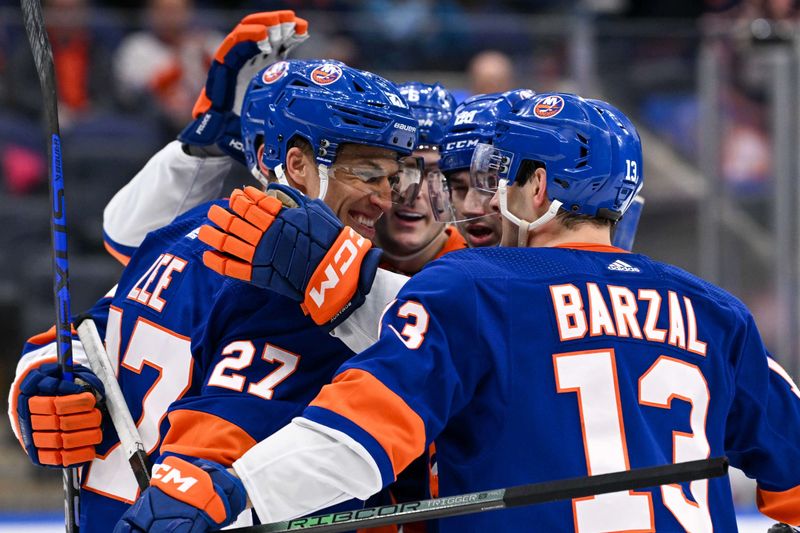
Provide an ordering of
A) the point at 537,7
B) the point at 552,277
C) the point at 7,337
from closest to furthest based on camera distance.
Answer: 1. the point at 552,277
2. the point at 7,337
3. the point at 537,7

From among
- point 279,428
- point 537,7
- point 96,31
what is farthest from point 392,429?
point 537,7

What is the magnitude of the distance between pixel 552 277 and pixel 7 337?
11.8 ft

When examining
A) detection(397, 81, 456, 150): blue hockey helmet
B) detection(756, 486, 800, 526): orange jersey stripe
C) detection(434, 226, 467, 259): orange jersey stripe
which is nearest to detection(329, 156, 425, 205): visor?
detection(397, 81, 456, 150): blue hockey helmet

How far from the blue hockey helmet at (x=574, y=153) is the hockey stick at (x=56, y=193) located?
945 millimetres

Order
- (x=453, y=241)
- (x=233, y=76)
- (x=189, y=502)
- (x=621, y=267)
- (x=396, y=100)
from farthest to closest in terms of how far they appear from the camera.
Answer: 1. (x=453, y=241)
2. (x=233, y=76)
3. (x=396, y=100)
4. (x=621, y=267)
5. (x=189, y=502)

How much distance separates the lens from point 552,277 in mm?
2076

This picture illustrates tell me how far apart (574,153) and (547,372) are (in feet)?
1.46

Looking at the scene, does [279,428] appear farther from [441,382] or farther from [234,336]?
[441,382]

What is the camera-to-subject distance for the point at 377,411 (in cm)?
192

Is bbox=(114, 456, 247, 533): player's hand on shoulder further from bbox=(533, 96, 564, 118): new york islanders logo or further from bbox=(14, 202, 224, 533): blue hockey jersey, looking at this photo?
bbox=(533, 96, 564, 118): new york islanders logo

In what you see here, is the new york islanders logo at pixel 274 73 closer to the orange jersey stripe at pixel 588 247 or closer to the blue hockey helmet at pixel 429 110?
the blue hockey helmet at pixel 429 110

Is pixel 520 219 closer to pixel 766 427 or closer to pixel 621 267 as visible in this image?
pixel 621 267

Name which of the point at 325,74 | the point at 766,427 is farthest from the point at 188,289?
the point at 766,427

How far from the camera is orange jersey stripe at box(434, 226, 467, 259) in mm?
3098
